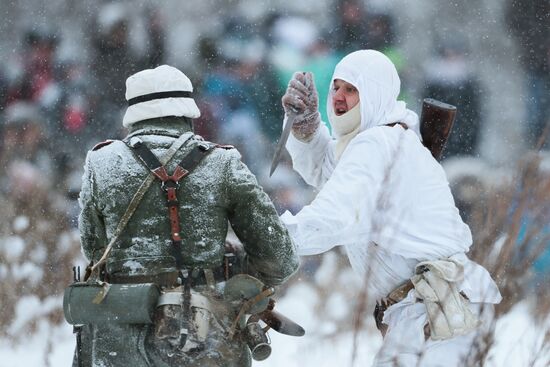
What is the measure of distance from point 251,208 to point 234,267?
21cm

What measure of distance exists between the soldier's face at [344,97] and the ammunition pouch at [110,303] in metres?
0.90

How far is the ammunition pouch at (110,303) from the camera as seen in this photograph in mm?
2938

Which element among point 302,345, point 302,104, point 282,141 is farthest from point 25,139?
point 282,141

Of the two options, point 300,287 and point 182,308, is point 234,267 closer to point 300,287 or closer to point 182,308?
point 182,308

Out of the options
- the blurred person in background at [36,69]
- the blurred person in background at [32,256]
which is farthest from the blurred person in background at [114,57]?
the blurred person in background at [32,256]

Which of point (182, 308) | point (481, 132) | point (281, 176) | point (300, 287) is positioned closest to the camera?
point (182, 308)

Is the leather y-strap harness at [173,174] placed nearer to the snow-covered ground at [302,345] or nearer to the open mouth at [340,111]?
the open mouth at [340,111]

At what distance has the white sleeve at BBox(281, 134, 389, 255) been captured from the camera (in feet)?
9.91

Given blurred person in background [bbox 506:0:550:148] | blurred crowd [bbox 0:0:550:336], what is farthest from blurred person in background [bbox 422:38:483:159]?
blurred person in background [bbox 506:0:550:148]

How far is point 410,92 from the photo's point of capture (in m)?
8.02

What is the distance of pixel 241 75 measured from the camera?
8.11 m

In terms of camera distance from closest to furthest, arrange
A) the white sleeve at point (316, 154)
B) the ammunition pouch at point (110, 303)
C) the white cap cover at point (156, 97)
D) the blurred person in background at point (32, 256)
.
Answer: the ammunition pouch at point (110, 303) → the white cap cover at point (156, 97) → the white sleeve at point (316, 154) → the blurred person in background at point (32, 256)

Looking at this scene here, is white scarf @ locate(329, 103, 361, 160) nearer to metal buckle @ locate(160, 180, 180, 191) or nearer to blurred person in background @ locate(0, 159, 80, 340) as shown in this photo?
metal buckle @ locate(160, 180, 180, 191)

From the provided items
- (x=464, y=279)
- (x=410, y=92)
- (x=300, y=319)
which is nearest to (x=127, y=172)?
(x=464, y=279)
